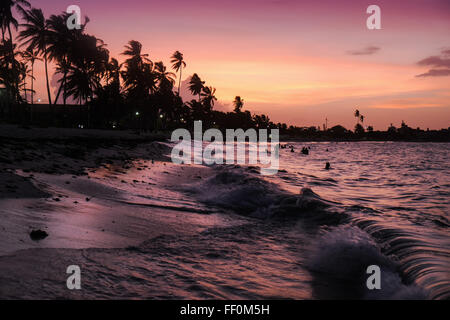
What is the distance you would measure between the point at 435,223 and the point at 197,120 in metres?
78.2

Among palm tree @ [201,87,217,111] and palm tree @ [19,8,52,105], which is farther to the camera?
palm tree @ [201,87,217,111]

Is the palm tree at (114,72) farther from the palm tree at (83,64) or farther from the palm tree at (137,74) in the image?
the palm tree at (83,64)

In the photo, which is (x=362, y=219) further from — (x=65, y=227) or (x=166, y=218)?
(x=65, y=227)

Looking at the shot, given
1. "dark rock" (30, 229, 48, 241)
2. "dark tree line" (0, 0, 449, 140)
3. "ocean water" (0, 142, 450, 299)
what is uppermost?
"dark tree line" (0, 0, 449, 140)

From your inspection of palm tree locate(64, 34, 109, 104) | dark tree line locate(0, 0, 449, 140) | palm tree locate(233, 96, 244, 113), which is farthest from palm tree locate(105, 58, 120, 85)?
palm tree locate(233, 96, 244, 113)

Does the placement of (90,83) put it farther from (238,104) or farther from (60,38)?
(238,104)

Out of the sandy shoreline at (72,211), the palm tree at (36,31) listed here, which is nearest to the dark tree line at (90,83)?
the palm tree at (36,31)

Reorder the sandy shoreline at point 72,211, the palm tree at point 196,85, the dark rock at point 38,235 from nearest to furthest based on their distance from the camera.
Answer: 1. the dark rock at point 38,235
2. the sandy shoreline at point 72,211
3. the palm tree at point 196,85

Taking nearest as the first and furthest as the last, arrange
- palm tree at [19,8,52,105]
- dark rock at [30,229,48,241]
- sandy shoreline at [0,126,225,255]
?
dark rock at [30,229,48,241] → sandy shoreline at [0,126,225,255] → palm tree at [19,8,52,105]

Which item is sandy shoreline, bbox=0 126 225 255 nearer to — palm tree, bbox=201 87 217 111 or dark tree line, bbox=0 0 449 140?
dark tree line, bbox=0 0 449 140

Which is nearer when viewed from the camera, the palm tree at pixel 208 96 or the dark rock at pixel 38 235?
the dark rock at pixel 38 235

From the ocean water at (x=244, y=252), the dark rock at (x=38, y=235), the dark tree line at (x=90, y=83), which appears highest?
the dark tree line at (x=90, y=83)
